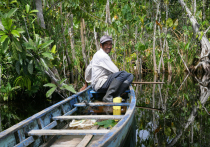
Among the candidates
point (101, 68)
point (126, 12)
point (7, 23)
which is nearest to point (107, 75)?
point (101, 68)

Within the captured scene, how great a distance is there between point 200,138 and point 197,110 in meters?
1.42

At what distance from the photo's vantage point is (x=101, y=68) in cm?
353

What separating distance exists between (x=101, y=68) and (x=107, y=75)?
0.20 meters

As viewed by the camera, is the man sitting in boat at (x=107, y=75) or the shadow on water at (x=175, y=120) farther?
the man sitting in boat at (x=107, y=75)

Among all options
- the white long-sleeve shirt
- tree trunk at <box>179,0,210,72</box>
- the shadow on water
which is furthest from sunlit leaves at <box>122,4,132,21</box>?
tree trunk at <box>179,0,210,72</box>

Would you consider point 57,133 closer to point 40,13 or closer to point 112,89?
point 112,89

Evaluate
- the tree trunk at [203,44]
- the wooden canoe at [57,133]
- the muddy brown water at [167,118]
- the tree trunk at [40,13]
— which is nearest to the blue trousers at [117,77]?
the wooden canoe at [57,133]

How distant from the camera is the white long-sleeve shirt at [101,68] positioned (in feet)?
11.1

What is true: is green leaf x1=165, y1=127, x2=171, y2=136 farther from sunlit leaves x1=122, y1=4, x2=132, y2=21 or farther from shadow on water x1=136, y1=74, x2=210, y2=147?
sunlit leaves x1=122, y1=4, x2=132, y2=21

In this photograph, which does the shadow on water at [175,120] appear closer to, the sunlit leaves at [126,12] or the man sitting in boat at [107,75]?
the man sitting in boat at [107,75]

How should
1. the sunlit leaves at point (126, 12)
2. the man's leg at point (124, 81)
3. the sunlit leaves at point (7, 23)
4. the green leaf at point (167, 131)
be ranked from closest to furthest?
the sunlit leaves at point (7, 23) → the green leaf at point (167, 131) → the man's leg at point (124, 81) → the sunlit leaves at point (126, 12)

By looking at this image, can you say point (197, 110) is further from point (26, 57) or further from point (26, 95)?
point (26, 95)

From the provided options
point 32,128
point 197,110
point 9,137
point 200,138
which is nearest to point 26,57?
point 32,128

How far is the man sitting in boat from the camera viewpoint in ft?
11.0
